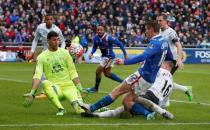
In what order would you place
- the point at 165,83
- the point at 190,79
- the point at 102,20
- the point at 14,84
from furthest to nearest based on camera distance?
the point at 102,20 < the point at 190,79 < the point at 14,84 < the point at 165,83

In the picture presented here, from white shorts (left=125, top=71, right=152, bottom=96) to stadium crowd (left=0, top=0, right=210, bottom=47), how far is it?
30.6 m

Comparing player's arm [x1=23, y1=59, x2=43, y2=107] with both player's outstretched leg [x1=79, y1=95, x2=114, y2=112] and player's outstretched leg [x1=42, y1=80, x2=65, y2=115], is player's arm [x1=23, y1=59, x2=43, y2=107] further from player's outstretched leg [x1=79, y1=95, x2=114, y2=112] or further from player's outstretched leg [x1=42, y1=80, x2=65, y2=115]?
player's outstretched leg [x1=79, y1=95, x2=114, y2=112]

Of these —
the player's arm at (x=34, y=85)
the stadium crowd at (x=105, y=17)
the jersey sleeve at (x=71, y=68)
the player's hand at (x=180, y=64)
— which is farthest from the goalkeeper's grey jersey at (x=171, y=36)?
the stadium crowd at (x=105, y=17)

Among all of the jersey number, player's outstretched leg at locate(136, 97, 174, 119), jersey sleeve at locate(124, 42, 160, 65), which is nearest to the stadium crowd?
the jersey number

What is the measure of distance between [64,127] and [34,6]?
3811 centimetres

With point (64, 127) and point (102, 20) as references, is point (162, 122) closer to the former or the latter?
point (64, 127)

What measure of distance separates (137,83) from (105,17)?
121 ft

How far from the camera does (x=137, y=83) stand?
13.1m

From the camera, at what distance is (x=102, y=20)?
48625 millimetres

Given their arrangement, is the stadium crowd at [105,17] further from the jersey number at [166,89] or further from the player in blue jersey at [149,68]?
the player in blue jersey at [149,68]

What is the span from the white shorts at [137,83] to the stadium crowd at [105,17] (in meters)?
30.6

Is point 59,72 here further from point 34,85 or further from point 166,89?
point 166,89

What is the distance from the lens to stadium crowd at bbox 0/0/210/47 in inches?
1842

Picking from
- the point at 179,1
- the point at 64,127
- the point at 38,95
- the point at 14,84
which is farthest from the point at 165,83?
the point at 179,1
